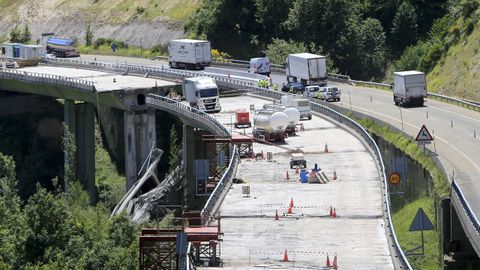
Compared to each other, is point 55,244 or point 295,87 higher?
point 295,87

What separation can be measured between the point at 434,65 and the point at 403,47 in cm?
2012

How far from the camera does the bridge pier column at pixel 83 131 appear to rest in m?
108

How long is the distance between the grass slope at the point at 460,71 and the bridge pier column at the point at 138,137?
2140 centimetres

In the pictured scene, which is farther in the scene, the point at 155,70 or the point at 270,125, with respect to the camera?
the point at 155,70

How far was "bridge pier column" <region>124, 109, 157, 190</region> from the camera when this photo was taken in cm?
10138

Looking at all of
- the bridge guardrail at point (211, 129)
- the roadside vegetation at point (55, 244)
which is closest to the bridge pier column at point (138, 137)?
the bridge guardrail at point (211, 129)

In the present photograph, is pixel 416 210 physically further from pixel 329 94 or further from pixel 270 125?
pixel 329 94

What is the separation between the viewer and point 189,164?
86.6 metres

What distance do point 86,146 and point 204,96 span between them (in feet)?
69.2

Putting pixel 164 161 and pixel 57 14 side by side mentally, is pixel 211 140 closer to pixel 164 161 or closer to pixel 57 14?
pixel 164 161

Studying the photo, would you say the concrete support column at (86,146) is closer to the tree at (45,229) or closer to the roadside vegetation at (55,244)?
the roadside vegetation at (55,244)

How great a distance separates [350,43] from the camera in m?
124

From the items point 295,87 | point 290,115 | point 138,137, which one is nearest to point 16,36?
point 138,137

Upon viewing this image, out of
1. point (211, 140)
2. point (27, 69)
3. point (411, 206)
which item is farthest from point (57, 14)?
point (411, 206)
